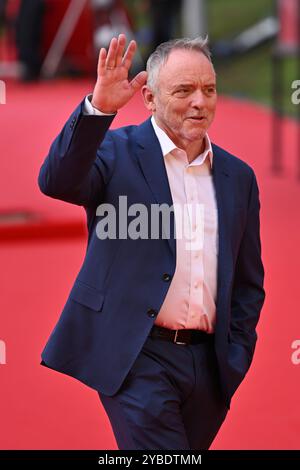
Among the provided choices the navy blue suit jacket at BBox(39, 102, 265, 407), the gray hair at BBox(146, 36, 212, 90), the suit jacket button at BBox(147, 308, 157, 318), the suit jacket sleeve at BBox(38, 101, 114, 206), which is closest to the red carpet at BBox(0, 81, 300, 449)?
the navy blue suit jacket at BBox(39, 102, 265, 407)

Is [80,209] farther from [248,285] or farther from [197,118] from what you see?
[197,118]

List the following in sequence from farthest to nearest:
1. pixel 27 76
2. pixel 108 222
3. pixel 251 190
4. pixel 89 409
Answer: pixel 27 76 → pixel 89 409 → pixel 251 190 → pixel 108 222

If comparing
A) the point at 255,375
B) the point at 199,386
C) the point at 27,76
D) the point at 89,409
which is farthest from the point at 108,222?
the point at 27,76

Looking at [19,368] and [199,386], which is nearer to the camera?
[199,386]

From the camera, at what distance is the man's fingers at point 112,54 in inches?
127

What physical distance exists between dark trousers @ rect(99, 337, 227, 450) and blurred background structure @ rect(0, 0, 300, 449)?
4.74ft

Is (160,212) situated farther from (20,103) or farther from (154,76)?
(20,103)

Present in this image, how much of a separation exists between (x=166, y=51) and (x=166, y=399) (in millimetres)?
1037

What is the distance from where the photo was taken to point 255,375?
592cm

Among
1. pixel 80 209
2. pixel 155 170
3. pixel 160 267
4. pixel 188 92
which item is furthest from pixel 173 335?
pixel 80 209

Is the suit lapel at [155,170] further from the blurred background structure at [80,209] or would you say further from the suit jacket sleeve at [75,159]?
the blurred background structure at [80,209]

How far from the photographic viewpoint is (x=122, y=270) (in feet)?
11.3

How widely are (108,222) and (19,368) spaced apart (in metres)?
2.72

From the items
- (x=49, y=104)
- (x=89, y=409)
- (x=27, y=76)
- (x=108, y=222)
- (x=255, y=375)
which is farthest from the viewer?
(x=27, y=76)
